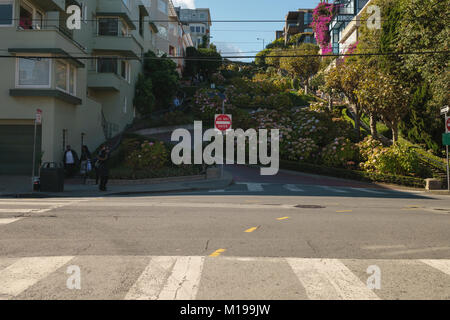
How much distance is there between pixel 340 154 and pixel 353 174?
2523 millimetres

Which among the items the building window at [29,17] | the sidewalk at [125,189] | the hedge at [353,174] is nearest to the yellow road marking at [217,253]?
the sidewalk at [125,189]

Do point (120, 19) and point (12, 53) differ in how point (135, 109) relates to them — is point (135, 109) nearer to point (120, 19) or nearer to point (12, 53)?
point (120, 19)

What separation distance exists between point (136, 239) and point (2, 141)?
17.7m

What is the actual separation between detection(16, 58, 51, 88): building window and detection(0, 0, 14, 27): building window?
→ 6.49ft

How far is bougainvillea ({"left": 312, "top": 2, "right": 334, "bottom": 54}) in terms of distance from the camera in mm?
66562

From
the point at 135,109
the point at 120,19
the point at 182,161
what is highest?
the point at 120,19

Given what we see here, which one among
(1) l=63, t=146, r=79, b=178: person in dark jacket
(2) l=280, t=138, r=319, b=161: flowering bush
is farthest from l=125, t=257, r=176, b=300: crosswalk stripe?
(2) l=280, t=138, r=319, b=161: flowering bush

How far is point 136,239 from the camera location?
23.7 feet

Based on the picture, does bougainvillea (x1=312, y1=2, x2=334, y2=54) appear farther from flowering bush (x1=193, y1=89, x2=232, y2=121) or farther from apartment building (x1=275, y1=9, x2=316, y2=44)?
flowering bush (x1=193, y1=89, x2=232, y2=121)

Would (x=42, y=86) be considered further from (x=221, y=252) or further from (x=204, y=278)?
(x=204, y=278)

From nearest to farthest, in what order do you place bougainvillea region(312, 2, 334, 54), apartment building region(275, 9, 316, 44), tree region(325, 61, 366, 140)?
1. tree region(325, 61, 366, 140)
2. bougainvillea region(312, 2, 334, 54)
3. apartment building region(275, 9, 316, 44)

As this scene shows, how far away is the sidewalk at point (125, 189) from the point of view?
15.3 m
